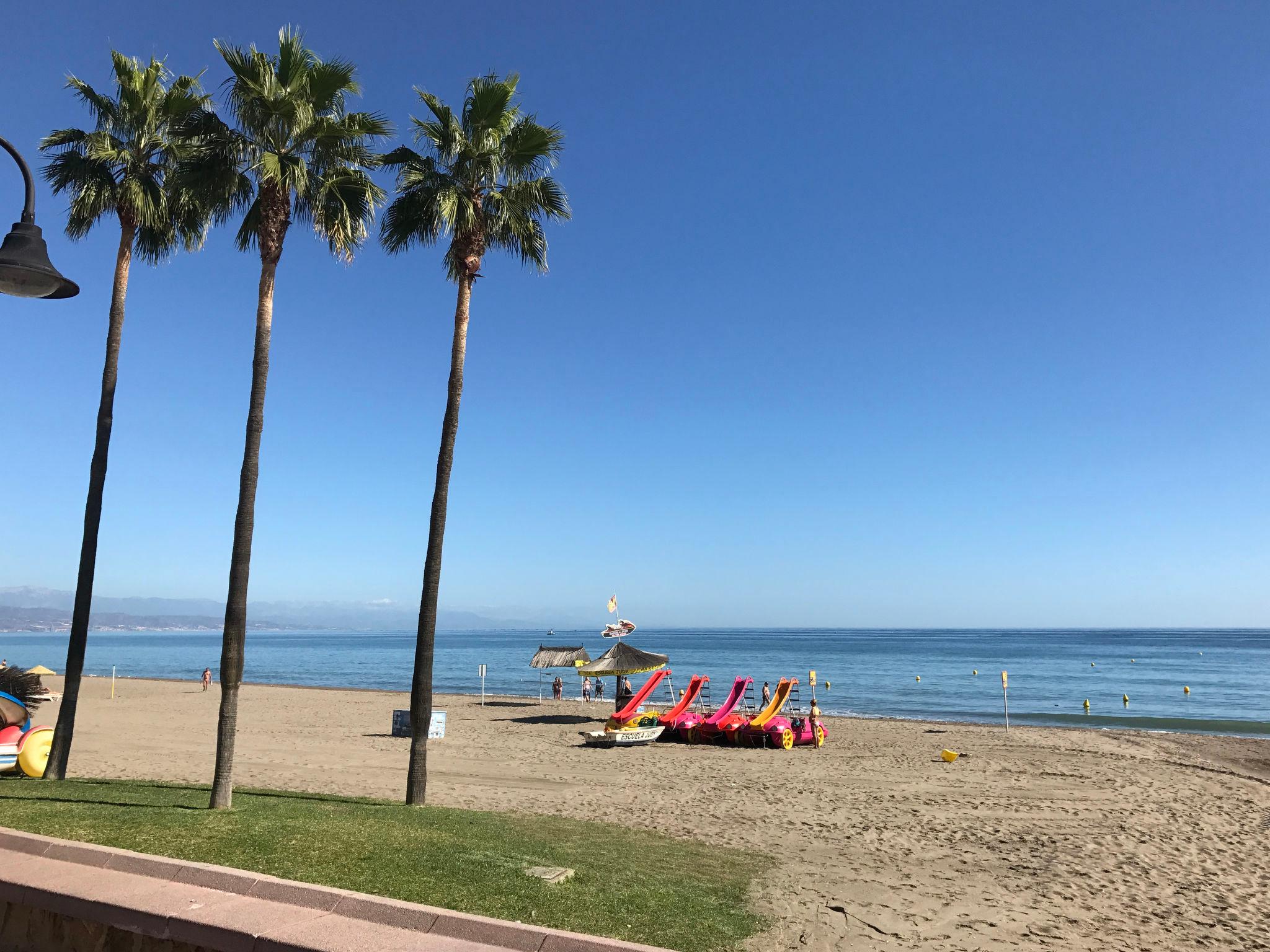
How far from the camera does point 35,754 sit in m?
11.9

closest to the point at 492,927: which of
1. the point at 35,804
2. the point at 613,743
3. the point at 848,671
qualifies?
the point at 35,804

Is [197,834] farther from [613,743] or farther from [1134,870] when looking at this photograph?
[613,743]

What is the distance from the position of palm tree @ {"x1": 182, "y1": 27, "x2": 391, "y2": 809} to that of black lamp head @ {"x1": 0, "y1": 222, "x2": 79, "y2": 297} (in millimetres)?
4380

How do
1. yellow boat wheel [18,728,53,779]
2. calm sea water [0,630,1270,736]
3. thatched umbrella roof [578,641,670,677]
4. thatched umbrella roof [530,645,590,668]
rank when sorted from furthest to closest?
calm sea water [0,630,1270,736]
thatched umbrella roof [530,645,590,668]
thatched umbrella roof [578,641,670,677]
yellow boat wheel [18,728,53,779]

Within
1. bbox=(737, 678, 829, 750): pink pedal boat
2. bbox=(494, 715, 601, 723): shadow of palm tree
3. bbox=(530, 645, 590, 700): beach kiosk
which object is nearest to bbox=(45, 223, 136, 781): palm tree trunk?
bbox=(737, 678, 829, 750): pink pedal boat

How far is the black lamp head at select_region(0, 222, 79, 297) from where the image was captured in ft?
17.9

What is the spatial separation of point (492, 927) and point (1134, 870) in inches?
399

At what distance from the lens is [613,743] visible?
2295cm

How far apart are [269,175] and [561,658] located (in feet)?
97.6

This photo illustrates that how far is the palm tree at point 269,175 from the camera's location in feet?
32.3

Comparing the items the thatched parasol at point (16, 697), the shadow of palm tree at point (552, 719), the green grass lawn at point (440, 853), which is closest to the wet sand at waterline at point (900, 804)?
the shadow of palm tree at point (552, 719)

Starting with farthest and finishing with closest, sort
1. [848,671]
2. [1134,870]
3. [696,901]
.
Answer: [848,671]
[1134,870]
[696,901]

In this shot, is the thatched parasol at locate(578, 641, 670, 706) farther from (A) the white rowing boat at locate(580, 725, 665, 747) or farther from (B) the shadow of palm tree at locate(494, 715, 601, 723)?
(A) the white rowing boat at locate(580, 725, 665, 747)

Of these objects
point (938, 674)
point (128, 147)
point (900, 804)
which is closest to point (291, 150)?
point (128, 147)
